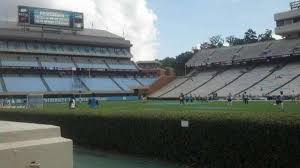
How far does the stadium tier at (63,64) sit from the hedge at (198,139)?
6179 centimetres

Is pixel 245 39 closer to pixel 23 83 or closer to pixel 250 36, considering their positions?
pixel 250 36

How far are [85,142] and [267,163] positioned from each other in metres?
9.98

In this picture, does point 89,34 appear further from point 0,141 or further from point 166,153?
point 0,141

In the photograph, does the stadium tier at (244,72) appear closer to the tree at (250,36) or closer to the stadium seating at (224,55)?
the stadium seating at (224,55)

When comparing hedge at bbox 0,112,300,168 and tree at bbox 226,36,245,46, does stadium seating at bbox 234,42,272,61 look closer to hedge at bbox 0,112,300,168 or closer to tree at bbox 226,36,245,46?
tree at bbox 226,36,245,46

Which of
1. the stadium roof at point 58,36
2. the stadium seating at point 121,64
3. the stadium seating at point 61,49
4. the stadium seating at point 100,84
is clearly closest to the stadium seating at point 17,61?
the stadium seating at point 61,49

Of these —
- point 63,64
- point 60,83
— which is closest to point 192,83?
point 60,83

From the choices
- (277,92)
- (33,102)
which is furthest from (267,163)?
(277,92)

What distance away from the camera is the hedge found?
11.2 metres

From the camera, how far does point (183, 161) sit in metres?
14.5

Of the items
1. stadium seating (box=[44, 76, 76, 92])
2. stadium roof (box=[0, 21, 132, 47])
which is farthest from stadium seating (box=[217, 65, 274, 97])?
stadium roof (box=[0, 21, 132, 47])

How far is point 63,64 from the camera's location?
9144cm

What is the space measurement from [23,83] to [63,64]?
453 inches

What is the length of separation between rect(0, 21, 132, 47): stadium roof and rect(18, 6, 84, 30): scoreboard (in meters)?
2.20
